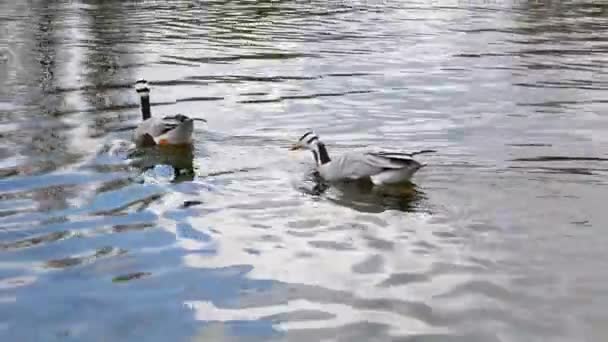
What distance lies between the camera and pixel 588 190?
12133 mm

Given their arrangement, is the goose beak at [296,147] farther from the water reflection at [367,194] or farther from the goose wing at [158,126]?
the goose wing at [158,126]

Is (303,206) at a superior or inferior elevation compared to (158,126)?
inferior

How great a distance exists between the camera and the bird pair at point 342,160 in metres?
12.3

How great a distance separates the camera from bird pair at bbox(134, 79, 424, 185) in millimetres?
12312

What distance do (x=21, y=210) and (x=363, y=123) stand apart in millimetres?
7373

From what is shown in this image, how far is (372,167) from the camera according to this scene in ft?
41.1

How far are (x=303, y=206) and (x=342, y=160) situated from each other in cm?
138

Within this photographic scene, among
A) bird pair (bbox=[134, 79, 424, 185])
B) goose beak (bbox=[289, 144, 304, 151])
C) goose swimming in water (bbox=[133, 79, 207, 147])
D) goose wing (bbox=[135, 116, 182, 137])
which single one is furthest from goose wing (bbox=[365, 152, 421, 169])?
goose wing (bbox=[135, 116, 182, 137])

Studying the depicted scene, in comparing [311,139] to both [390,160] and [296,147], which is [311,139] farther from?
[390,160]

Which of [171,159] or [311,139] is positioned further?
[171,159]

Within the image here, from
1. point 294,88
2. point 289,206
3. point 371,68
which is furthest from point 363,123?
point 371,68

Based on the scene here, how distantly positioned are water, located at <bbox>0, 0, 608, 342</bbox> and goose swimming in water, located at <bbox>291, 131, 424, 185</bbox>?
0.24m

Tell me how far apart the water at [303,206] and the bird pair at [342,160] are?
0.86ft

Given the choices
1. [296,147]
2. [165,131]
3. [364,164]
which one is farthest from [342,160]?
[165,131]
